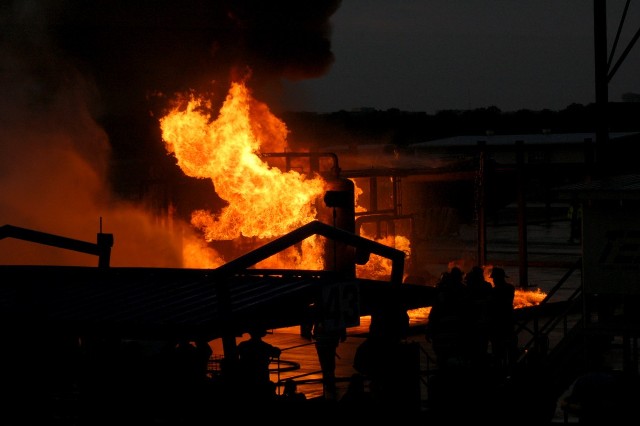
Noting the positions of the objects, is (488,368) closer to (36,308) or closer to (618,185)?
(618,185)

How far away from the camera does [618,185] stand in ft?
40.5

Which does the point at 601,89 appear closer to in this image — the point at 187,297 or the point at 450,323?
the point at 450,323

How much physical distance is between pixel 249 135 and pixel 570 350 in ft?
37.8

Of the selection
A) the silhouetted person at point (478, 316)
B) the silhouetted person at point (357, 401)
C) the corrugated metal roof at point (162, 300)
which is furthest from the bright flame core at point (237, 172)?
the silhouetted person at point (357, 401)

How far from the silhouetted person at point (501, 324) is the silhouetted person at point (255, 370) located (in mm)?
3267

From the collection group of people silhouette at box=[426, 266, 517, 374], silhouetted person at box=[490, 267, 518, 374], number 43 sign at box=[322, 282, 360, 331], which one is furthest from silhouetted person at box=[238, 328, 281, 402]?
silhouetted person at box=[490, 267, 518, 374]

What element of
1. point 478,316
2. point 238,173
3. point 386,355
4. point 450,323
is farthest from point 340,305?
point 238,173

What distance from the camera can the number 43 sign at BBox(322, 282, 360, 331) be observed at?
31.7 feet

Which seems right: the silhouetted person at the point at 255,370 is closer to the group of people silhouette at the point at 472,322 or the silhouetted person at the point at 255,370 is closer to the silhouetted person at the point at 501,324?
the group of people silhouette at the point at 472,322

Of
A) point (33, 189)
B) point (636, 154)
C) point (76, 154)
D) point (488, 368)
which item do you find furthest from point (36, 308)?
point (636, 154)

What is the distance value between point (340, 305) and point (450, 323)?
9.30 ft

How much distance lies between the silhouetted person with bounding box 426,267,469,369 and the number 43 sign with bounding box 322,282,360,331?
7.59 feet

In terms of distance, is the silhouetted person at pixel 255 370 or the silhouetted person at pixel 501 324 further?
the silhouetted person at pixel 501 324

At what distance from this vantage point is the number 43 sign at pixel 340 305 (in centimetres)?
966
